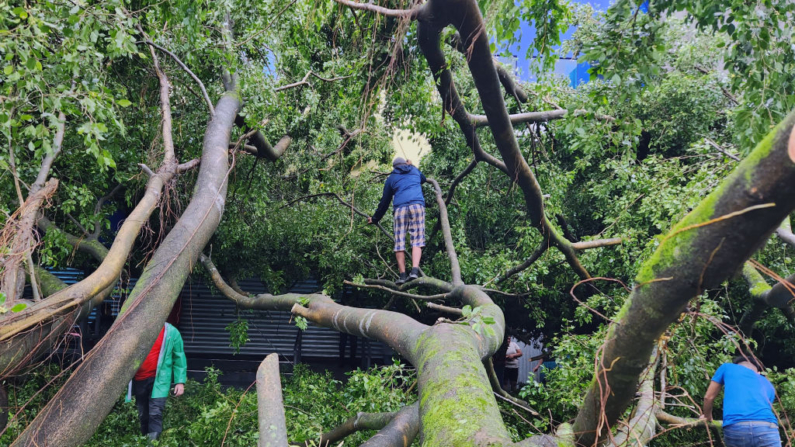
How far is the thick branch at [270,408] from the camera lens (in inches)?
67.3

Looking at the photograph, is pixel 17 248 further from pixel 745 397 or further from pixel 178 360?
pixel 745 397

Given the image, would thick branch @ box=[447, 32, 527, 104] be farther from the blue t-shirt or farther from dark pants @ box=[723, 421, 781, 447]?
dark pants @ box=[723, 421, 781, 447]

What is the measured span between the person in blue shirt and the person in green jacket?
16.3 feet

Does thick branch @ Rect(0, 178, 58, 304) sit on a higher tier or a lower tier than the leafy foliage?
higher

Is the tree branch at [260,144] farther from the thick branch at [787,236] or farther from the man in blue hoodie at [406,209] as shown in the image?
the thick branch at [787,236]

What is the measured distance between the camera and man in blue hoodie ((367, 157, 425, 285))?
566 centimetres

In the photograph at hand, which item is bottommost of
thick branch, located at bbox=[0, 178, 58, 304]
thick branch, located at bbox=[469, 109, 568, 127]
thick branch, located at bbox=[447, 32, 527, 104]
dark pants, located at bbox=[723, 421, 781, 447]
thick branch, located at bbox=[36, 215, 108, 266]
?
dark pants, located at bbox=[723, 421, 781, 447]

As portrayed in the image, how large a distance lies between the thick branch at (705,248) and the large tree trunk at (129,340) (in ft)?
8.98

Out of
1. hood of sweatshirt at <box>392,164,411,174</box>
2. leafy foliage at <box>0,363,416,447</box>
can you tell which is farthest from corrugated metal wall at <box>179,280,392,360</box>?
hood of sweatshirt at <box>392,164,411,174</box>

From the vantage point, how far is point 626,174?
726 centimetres

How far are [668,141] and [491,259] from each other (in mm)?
3854

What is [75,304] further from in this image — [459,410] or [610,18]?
[610,18]

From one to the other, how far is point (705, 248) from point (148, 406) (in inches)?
229

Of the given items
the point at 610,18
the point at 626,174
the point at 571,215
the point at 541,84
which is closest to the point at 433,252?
the point at 571,215
